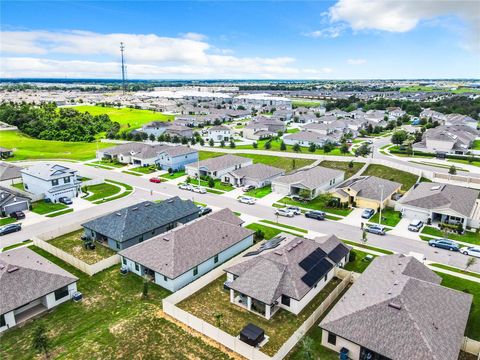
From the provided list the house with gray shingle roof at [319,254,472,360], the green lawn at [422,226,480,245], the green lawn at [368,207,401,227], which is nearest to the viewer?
the house with gray shingle roof at [319,254,472,360]

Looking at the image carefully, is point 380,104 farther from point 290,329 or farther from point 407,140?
point 290,329

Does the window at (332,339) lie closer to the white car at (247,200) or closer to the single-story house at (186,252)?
the single-story house at (186,252)

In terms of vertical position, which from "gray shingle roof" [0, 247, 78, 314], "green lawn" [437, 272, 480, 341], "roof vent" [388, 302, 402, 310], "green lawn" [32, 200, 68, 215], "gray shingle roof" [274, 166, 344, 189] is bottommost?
"green lawn" [32, 200, 68, 215]

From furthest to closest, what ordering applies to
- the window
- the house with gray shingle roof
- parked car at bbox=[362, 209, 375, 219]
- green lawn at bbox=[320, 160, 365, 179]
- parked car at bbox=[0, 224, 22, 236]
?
green lawn at bbox=[320, 160, 365, 179], parked car at bbox=[362, 209, 375, 219], parked car at bbox=[0, 224, 22, 236], the window, the house with gray shingle roof

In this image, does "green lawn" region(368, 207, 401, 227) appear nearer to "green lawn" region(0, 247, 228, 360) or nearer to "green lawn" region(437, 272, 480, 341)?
"green lawn" region(437, 272, 480, 341)

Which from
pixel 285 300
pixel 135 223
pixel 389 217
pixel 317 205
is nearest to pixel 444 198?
pixel 389 217

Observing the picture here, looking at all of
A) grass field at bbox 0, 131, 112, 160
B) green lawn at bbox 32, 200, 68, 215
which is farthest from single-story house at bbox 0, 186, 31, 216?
grass field at bbox 0, 131, 112, 160

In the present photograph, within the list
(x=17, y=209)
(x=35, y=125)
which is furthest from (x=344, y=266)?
(x=35, y=125)

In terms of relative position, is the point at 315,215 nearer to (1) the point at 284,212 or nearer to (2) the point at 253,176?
(1) the point at 284,212
